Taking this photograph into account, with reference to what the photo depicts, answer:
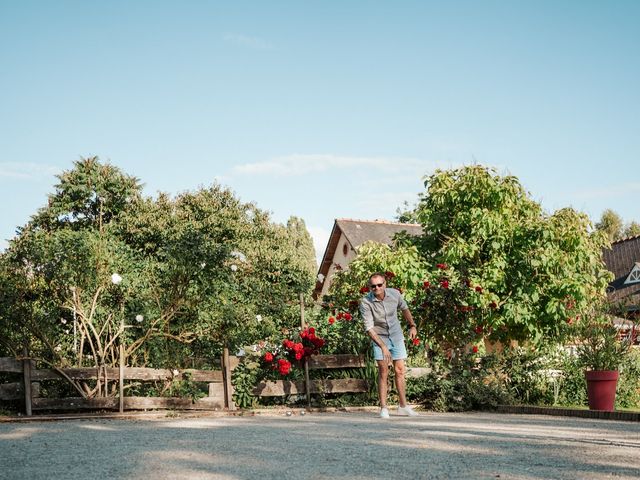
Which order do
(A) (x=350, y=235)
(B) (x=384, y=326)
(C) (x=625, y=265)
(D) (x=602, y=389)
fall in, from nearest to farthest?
(B) (x=384, y=326) → (D) (x=602, y=389) → (A) (x=350, y=235) → (C) (x=625, y=265)

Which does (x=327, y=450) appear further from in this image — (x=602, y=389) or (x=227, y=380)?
(x=227, y=380)

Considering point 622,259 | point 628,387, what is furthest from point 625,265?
point 628,387

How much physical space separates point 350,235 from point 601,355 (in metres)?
29.5

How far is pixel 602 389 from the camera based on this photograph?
9.65 m

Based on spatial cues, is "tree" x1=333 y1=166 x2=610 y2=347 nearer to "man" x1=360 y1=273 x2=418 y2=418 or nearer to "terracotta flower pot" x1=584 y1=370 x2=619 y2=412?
"terracotta flower pot" x1=584 y1=370 x2=619 y2=412

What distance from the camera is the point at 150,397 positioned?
10617 millimetres

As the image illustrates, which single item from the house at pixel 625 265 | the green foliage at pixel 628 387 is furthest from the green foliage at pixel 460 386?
the house at pixel 625 265

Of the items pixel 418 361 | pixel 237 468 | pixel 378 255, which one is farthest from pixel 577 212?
pixel 237 468

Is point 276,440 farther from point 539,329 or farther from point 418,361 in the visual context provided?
point 539,329

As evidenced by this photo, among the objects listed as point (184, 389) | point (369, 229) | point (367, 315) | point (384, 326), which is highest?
point (369, 229)

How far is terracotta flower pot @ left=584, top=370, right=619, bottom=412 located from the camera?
9.59 m

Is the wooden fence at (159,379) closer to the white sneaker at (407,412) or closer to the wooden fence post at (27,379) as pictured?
the wooden fence post at (27,379)

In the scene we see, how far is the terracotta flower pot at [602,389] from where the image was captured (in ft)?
Answer: 31.5

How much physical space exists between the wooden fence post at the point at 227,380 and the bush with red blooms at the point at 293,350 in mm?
620
